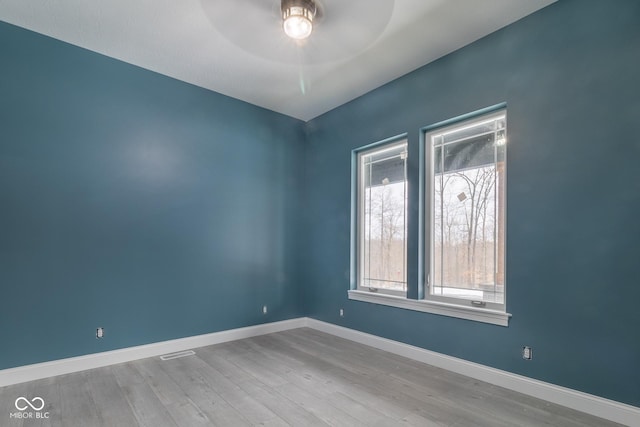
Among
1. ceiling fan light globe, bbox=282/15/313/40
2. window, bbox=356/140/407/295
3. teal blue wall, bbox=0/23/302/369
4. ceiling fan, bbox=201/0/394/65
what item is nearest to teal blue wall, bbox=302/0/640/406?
window, bbox=356/140/407/295

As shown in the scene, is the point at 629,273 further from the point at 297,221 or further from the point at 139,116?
the point at 139,116

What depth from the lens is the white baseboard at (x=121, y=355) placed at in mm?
2703

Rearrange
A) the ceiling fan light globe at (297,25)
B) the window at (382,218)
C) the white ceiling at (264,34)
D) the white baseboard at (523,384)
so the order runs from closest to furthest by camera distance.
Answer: the white baseboard at (523,384) < the ceiling fan light globe at (297,25) < the white ceiling at (264,34) < the window at (382,218)

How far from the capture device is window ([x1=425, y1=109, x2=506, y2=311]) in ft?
9.34

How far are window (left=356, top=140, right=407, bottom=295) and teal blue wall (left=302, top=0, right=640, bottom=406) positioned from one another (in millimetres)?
680

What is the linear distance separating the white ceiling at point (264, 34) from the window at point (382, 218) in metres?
0.93

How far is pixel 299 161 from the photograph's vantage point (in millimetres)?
4887

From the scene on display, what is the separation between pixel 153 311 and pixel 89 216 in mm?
1174

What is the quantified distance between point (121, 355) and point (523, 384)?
366 cm

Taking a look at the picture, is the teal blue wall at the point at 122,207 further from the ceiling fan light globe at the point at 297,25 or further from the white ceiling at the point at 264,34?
the ceiling fan light globe at the point at 297,25

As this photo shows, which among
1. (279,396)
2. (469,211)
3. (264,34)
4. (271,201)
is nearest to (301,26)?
(264,34)

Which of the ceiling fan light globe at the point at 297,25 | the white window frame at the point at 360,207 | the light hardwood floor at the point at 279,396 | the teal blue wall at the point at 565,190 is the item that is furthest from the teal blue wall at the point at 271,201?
the ceiling fan light globe at the point at 297,25

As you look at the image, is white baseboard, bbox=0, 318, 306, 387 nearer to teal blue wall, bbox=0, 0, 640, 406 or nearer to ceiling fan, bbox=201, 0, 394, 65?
teal blue wall, bbox=0, 0, 640, 406

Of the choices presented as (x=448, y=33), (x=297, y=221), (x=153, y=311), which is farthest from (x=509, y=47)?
(x=153, y=311)
